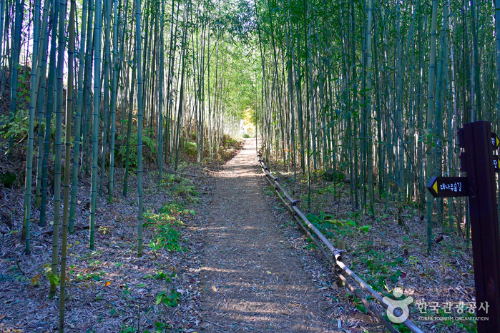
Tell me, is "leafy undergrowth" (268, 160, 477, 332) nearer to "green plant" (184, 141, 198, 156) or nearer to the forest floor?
the forest floor

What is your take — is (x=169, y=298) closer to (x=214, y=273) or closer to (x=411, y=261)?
(x=214, y=273)

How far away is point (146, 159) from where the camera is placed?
8.88 m

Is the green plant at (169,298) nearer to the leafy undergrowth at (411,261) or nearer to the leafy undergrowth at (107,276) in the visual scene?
the leafy undergrowth at (107,276)

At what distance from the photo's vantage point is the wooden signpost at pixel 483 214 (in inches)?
67.1

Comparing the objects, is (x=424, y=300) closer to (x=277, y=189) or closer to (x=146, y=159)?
(x=277, y=189)

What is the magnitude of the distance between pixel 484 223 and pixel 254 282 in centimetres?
226

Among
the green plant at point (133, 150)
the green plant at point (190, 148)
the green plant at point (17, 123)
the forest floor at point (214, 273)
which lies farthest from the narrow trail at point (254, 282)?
the green plant at point (190, 148)

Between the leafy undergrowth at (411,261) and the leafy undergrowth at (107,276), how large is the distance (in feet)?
5.67

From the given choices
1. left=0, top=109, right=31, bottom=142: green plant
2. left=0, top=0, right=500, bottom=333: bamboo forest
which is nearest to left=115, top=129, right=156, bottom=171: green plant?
left=0, top=0, right=500, bottom=333: bamboo forest

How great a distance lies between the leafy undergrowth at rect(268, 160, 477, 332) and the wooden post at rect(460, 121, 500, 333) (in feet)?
2.32

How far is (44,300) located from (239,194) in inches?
219

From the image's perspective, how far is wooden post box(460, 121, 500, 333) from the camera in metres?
1.70

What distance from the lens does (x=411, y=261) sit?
3.39 metres

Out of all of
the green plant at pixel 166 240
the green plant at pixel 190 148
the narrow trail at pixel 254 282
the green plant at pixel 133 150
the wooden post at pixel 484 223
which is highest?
the green plant at pixel 190 148
